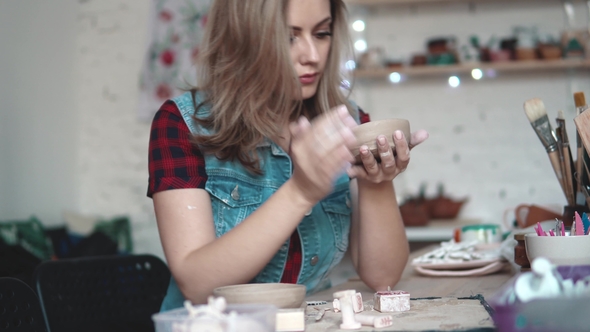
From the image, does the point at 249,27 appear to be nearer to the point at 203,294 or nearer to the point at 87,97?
the point at 203,294

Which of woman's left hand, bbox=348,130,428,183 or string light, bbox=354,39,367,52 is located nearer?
woman's left hand, bbox=348,130,428,183

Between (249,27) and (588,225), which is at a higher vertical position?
(249,27)

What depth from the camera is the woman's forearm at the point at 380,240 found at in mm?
1171

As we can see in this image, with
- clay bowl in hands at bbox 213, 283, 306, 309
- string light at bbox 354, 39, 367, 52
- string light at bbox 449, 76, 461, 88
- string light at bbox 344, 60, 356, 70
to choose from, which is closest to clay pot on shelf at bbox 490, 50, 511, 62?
string light at bbox 449, 76, 461, 88

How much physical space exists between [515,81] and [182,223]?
2.79m

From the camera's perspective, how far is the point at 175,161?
1.10 m

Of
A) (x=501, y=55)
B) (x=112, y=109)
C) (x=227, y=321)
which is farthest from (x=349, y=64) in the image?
(x=112, y=109)

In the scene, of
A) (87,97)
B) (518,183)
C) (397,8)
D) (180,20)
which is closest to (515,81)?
(518,183)

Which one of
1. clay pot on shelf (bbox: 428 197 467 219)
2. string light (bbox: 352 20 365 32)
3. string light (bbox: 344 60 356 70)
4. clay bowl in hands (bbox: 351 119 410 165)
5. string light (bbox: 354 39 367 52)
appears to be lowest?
clay pot on shelf (bbox: 428 197 467 219)

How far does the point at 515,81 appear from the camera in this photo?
3365mm

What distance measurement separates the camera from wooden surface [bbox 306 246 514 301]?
106 centimetres

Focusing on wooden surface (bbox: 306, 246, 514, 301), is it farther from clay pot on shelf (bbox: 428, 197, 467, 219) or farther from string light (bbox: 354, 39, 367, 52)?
string light (bbox: 354, 39, 367, 52)

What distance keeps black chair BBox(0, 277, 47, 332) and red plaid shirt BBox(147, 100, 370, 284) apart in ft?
0.85

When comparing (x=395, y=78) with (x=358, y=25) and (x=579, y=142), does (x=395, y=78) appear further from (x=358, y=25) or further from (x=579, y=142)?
(x=579, y=142)
